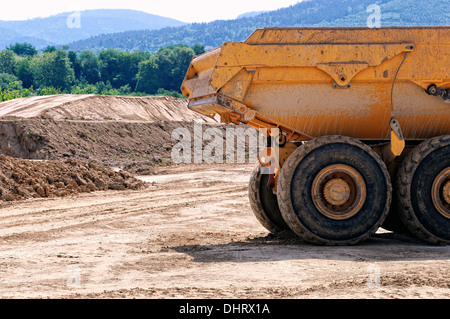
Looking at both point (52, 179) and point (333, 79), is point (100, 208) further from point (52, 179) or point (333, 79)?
point (333, 79)

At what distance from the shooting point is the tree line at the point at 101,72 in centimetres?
8012

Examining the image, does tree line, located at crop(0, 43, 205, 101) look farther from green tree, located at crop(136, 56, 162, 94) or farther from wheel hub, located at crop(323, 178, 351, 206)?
wheel hub, located at crop(323, 178, 351, 206)

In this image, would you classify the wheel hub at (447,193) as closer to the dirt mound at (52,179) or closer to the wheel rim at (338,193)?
the wheel rim at (338,193)

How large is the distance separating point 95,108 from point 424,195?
2710 centimetres

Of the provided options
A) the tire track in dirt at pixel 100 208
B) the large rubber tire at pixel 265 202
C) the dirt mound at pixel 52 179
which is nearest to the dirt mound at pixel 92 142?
the dirt mound at pixel 52 179

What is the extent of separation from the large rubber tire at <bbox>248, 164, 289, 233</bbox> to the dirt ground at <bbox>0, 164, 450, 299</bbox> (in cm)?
25

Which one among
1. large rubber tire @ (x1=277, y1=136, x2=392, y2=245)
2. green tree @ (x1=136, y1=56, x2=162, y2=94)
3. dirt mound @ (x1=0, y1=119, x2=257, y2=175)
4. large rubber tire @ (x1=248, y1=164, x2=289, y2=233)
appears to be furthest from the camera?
green tree @ (x1=136, y1=56, x2=162, y2=94)

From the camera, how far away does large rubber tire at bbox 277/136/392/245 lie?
7.36m


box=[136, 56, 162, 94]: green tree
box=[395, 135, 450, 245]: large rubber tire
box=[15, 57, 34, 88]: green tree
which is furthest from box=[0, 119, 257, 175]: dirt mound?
box=[15, 57, 34, 88]: green tree

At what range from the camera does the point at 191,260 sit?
6.94 meters

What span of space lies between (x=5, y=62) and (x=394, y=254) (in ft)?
299

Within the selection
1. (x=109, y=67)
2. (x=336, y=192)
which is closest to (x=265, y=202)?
(x=336, y=192)

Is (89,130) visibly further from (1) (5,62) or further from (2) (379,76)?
(1) (5,62)

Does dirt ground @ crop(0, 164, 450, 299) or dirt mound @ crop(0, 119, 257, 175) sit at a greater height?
dirt ground @ crop(0, 164, 450, 299)
